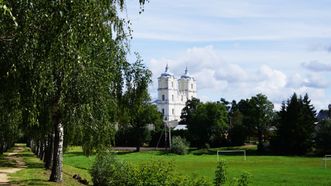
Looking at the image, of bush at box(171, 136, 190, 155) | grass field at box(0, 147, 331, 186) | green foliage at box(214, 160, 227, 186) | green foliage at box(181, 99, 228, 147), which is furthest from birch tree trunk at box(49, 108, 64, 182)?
green foliage at box(181, 99, 228, 147)

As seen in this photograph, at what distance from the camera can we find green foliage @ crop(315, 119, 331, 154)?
283 feet

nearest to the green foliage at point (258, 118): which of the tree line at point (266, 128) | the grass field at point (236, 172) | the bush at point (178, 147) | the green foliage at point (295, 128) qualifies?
the tree line at point (266, 128)

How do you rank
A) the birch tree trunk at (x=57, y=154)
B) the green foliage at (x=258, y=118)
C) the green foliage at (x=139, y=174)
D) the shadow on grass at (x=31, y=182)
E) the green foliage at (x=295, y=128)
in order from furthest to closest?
1. the green foliage at (x=258, y=118)
2. the green foliage at (x=295, y=128)
3. the birch tree trunk at (x=57, y=154)
4. the shadow on grass at (x=31, y=182)
5. the green foliage at (x=139, y=174)

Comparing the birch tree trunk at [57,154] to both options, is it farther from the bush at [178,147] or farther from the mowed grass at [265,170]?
the bush at [178,147]

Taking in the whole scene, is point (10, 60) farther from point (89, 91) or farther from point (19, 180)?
point (19, 180)

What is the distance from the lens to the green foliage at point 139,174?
1756 cm

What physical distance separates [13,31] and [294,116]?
84735 mm

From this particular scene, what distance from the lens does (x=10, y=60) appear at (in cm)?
1083

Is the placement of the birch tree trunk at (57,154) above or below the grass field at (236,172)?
above

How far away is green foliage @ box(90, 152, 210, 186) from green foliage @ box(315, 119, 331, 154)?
65.4m

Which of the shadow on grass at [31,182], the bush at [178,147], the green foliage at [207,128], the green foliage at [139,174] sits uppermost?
the green foliage at [207,128]

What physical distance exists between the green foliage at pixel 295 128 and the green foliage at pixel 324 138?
51.5 inches

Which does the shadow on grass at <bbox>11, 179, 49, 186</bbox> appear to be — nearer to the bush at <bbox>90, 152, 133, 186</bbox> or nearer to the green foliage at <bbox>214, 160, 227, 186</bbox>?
the bush at <bbox>90, 152, 133, 186</bbox>

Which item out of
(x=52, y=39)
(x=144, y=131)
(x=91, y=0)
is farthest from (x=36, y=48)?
(x=144, y=131)
